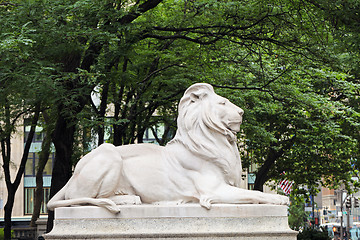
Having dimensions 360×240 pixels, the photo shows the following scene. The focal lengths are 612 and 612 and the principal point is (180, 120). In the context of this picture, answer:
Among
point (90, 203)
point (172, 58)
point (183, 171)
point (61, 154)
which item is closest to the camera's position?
point (90, 203)

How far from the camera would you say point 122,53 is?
15.2 metres

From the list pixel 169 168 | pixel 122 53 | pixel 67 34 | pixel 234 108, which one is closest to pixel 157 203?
pixel 169 168

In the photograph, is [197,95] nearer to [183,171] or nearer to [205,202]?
[183,171]

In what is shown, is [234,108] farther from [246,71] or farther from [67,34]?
[246,71]

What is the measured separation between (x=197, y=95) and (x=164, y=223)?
1795mm

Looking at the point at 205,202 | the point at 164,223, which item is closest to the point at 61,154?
the point at 164,223

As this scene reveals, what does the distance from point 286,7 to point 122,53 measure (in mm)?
4340

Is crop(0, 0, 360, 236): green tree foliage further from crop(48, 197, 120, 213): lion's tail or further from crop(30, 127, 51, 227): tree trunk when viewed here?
crop(48, 197, 120, 213): lion's tail

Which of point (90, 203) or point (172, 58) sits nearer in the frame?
point (90, 203)

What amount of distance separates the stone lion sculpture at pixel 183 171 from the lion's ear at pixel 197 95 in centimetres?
2

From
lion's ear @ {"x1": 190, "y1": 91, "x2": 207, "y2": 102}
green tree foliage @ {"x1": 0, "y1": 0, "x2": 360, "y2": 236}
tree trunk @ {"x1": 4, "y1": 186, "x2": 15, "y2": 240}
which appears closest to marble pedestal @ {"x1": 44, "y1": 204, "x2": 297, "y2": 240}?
lion's ear @ {"x1": 190, "y1": 91, "x2": 207, "y2": 102}

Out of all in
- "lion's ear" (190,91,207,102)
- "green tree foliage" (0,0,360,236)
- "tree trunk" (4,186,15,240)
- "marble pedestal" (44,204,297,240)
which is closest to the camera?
"marble pedestal" (44,204,297,240)

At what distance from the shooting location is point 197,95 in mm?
8289

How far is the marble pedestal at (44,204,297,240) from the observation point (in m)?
7.61
